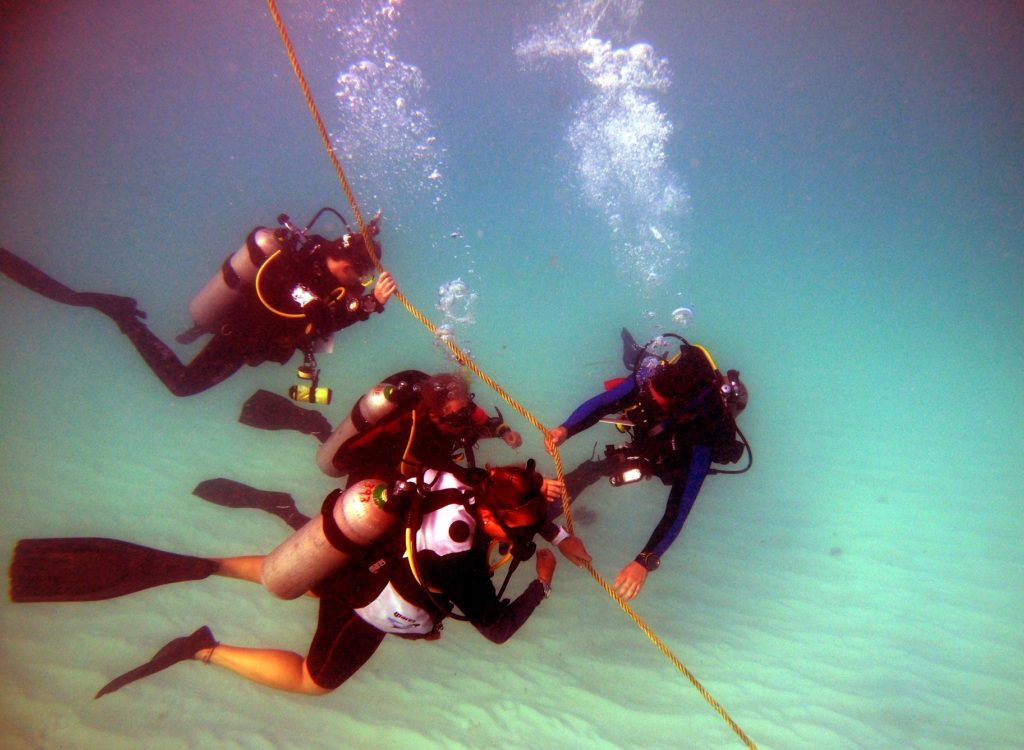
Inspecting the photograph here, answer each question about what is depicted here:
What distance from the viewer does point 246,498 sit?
20.6 ft

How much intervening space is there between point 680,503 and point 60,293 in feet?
A: 26.1

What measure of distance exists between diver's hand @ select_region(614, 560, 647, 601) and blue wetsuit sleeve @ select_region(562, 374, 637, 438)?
5.24ft

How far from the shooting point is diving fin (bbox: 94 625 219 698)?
4320mm

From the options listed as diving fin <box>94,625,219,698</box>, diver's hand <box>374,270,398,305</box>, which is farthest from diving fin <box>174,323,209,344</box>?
diving fin <box>94,625,219,698</box>

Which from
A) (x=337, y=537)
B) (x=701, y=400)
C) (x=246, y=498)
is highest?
(x=701, y=400)

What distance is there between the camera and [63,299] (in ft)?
19.9

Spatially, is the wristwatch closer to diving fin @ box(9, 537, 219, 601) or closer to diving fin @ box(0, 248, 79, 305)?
diving fin @ box(9, 537, 219, 601)

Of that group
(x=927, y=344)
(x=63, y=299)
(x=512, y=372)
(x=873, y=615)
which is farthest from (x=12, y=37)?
(x=927, y=344)

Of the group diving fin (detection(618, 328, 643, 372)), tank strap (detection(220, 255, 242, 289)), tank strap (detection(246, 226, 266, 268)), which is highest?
diving fin (detection(618, 328, 643, 372))

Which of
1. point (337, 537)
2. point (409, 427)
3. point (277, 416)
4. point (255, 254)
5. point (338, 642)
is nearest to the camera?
point (337, 537)

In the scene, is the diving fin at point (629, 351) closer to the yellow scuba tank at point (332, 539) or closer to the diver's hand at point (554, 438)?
the diver's hand at point (554, 438)

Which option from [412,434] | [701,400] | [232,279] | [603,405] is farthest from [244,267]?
[701,400]

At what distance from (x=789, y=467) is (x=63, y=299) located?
1724 cm

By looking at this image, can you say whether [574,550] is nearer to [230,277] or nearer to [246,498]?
[246,498]
